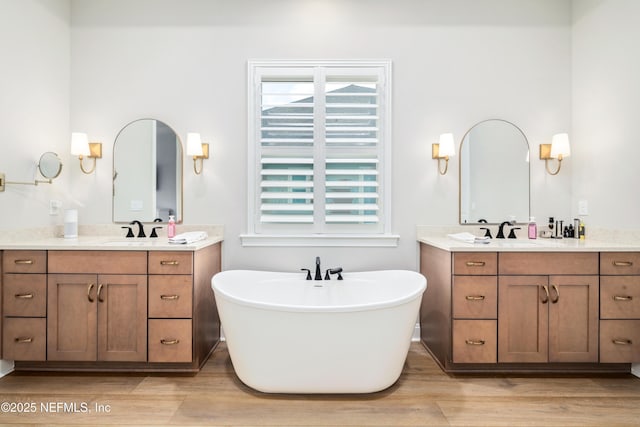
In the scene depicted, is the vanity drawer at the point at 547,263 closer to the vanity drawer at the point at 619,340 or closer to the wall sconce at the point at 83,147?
the vanity drawer at the point at 619,340

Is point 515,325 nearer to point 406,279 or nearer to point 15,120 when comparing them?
point 406,279

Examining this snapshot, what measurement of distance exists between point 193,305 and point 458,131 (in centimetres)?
243

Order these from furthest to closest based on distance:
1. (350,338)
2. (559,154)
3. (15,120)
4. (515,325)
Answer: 1. (559,154)
2. (15,120)
3. (515,325)
4. (350,338)

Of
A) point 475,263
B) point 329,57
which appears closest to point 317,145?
point 329,57

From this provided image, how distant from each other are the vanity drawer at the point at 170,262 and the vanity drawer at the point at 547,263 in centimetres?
203

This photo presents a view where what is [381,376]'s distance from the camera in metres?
2.06

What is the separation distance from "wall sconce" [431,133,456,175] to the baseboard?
3369mm

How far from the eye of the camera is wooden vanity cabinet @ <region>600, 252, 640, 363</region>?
2295 millimetres

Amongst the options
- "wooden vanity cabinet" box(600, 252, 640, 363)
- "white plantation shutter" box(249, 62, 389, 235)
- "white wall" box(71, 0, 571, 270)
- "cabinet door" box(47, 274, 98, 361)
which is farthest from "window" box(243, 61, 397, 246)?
"wooden vanity cabinet" box(600, 252, 640, 363)

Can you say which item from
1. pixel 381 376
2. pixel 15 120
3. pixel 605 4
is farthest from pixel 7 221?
pixel 605 4

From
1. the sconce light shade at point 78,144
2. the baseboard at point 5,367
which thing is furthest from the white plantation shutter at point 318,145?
the baseboard at point 5,367

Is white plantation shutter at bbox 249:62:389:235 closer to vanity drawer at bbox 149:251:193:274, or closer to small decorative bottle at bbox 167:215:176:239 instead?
small decorative bottle at bbox 167:215:176:239

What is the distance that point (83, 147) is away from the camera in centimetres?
284

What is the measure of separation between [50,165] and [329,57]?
231cm
